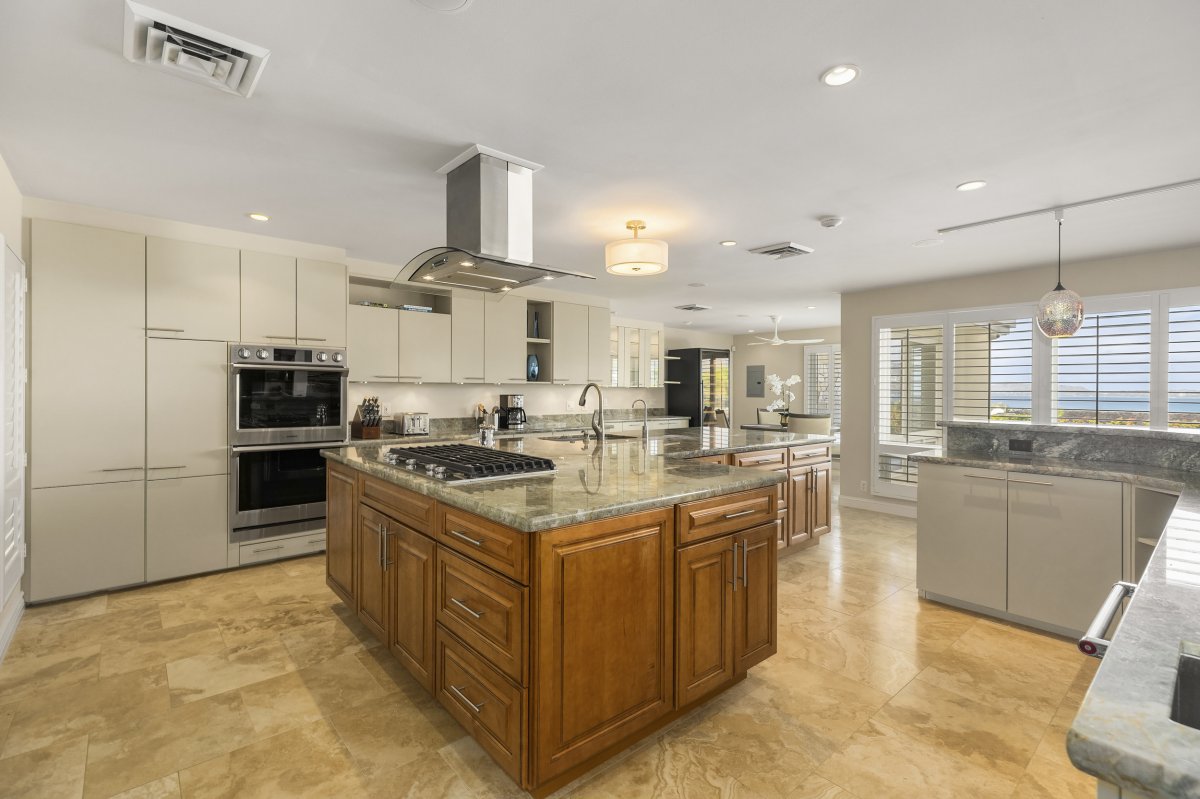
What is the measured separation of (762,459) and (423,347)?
3122 mm

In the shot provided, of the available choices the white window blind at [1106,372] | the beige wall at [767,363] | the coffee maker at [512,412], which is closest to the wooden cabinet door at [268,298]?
the coffee maker at [512,412]

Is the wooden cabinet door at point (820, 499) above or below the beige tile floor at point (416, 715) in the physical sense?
above

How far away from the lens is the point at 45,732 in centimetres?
204

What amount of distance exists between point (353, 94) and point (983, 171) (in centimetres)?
293

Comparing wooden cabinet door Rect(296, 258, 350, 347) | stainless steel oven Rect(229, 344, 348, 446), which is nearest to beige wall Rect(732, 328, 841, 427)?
wooden cabinet door Rect(296, 258, 350, 347)

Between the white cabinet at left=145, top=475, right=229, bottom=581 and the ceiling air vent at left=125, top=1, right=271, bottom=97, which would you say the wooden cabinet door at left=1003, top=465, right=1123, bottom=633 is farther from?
the white cabinet at left=145, top=475, right=229, bottom=581

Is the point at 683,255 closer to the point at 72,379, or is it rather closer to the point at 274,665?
the point at 274,665

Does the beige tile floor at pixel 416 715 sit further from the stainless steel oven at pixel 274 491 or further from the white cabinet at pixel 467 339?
the white cabinet at pixel 467 339

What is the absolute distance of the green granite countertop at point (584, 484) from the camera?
1.68m

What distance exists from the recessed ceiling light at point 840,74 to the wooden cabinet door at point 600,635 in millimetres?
1626

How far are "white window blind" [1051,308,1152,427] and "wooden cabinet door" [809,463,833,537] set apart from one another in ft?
6.82

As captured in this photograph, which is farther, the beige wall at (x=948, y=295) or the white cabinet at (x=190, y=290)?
the beige wall at (x=948, y=295)

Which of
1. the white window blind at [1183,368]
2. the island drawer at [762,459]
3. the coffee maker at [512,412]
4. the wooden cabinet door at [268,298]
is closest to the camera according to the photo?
the island drawer at [762,459]

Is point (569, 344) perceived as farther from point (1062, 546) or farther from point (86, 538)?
point (1062, 546)
